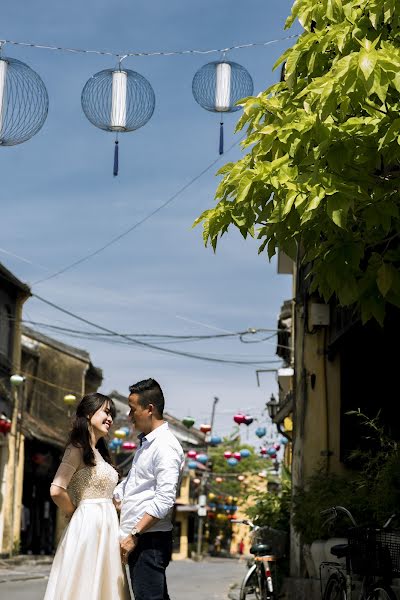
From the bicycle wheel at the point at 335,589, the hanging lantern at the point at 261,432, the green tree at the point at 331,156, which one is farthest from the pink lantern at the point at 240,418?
the green tree at the point at 331,156

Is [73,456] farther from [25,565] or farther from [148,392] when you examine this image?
[25,565]

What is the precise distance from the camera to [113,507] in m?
6.87

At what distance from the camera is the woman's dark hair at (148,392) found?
676 centimetres

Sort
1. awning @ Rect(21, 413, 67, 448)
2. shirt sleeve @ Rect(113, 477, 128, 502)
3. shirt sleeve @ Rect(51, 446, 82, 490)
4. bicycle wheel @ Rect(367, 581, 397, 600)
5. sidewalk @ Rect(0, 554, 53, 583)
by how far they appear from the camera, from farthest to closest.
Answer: awning @ Rect(21, 413, 67, 448)
sidewalk @ Rect(0, 554, 53, 583)
bicycle wheel @ Rect(367, 581, 397, 600)
shirt sleeve @ Rect(113, 477, 128, 502)
shirt sleeve @ Rect(51, 446, 82, 490)

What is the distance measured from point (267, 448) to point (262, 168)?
119 ft

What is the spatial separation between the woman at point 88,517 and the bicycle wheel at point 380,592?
2077 mm

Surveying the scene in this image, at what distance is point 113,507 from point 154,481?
38cm

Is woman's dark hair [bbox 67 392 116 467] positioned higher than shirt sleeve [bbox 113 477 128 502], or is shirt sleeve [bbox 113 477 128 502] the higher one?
woman's dark hair [bbox 67 392 116 467]

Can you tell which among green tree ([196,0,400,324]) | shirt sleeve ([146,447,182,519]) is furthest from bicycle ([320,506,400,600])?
shirt sleeve ([146,447,182,519])

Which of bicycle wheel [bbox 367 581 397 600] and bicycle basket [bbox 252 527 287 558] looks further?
bicycle basket [bbox 252 527 287 558]

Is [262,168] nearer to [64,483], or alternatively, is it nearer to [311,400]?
[64,483]

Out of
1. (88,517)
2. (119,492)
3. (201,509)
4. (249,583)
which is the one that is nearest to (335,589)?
(119,492)

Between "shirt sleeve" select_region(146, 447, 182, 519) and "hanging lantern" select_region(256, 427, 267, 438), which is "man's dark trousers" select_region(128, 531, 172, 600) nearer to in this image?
"shirt sleeve" select_region(146, 447, 182, 519)

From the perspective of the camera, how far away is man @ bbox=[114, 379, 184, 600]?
6.50 m
